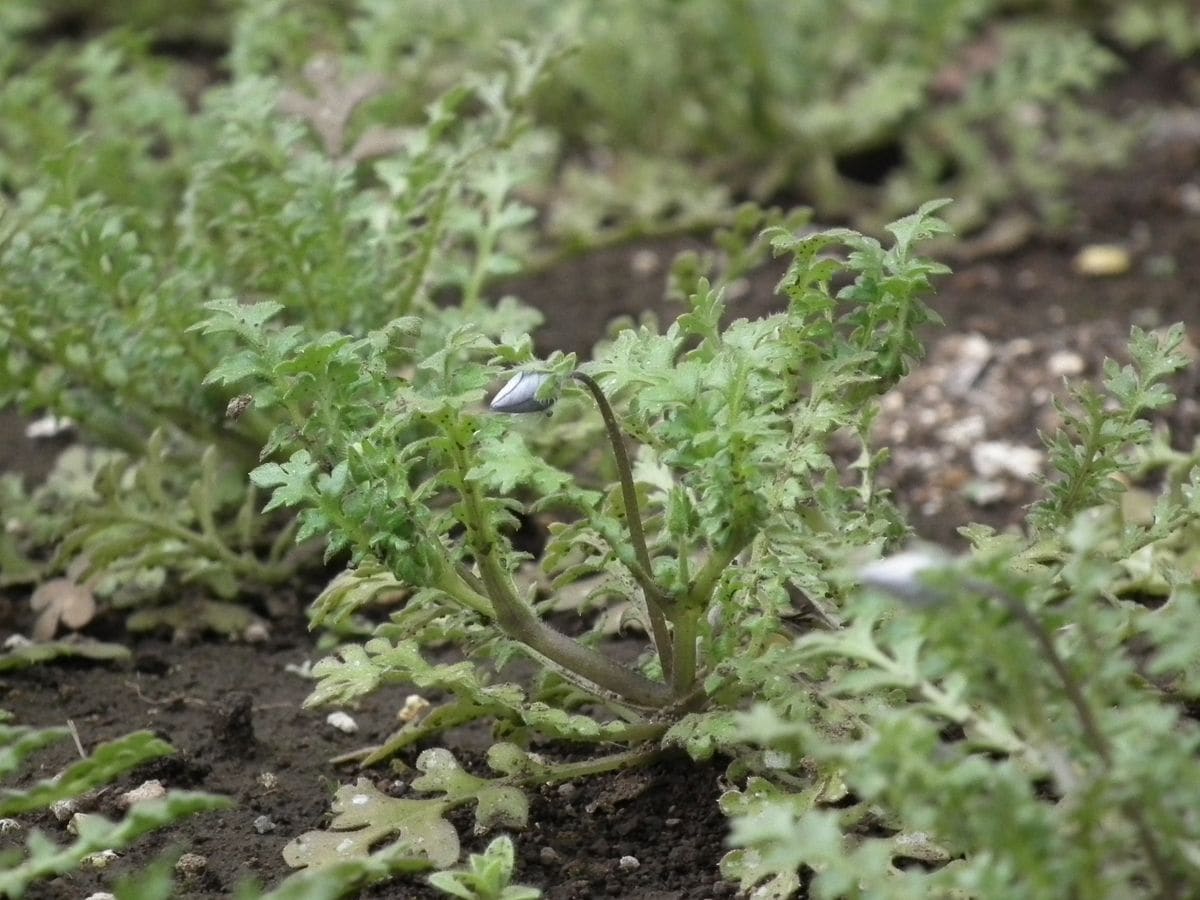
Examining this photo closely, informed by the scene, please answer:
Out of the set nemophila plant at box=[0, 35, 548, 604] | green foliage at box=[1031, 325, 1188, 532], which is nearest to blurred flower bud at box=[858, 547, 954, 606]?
green foliage at box=[1031, 325, 1188, 532]

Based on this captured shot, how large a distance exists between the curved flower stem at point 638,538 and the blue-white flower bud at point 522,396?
1.9 inches

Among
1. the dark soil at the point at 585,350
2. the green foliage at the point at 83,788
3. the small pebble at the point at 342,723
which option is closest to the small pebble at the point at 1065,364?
the dark soil at the point at 585,350

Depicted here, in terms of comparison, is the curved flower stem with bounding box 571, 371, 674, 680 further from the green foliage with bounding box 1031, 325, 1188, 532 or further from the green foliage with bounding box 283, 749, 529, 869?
the green foliage with bounding box 1031, 325, 1188, 532

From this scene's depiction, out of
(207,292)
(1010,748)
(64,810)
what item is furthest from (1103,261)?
(64,810)

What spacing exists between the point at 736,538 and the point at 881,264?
1.42 ft

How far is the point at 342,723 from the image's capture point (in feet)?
8.54

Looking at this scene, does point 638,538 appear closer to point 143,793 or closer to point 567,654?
point 567,654

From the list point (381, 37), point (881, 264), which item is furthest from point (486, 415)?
point (381, 37)

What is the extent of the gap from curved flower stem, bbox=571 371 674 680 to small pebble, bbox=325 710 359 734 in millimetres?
588

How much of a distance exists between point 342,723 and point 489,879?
2.45 ft

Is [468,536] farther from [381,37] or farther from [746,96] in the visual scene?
[746,96]

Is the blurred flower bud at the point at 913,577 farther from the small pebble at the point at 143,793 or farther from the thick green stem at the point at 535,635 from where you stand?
the small pebble at the point at 143,793

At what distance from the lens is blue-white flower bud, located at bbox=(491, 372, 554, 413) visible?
1999 mm

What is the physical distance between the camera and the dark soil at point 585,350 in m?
2.24
